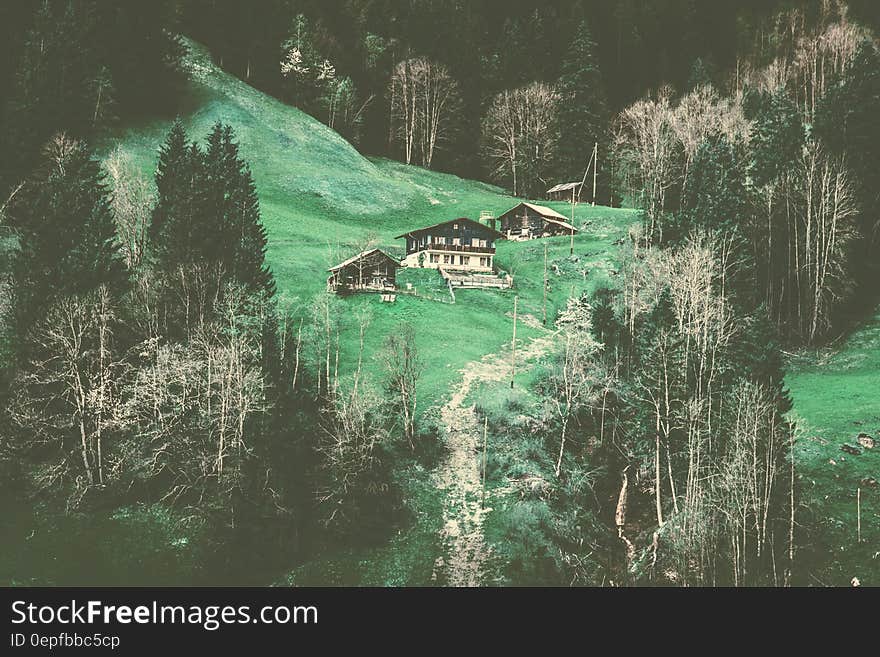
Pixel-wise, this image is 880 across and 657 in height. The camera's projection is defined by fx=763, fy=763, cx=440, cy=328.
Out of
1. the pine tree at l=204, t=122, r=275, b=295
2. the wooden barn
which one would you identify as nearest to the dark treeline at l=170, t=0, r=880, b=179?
the wooden barn

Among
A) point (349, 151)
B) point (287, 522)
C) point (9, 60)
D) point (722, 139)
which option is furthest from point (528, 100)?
point (287, 522)

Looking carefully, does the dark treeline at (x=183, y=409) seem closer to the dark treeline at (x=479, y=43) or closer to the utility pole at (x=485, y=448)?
the utility pole at (x=485, y=448)

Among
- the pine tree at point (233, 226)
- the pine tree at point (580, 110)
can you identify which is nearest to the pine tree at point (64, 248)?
the pine tree at point (233, 226)

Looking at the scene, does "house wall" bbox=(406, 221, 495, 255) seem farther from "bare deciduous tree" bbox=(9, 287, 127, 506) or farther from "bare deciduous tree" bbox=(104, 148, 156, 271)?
"bare deciduous tree" bbox=(9, 287, 127, 506)

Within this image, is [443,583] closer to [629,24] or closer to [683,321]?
[683,321]

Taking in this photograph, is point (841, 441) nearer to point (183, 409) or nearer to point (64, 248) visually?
point (183, 409)

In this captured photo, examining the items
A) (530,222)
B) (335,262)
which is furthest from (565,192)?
(335,262)
